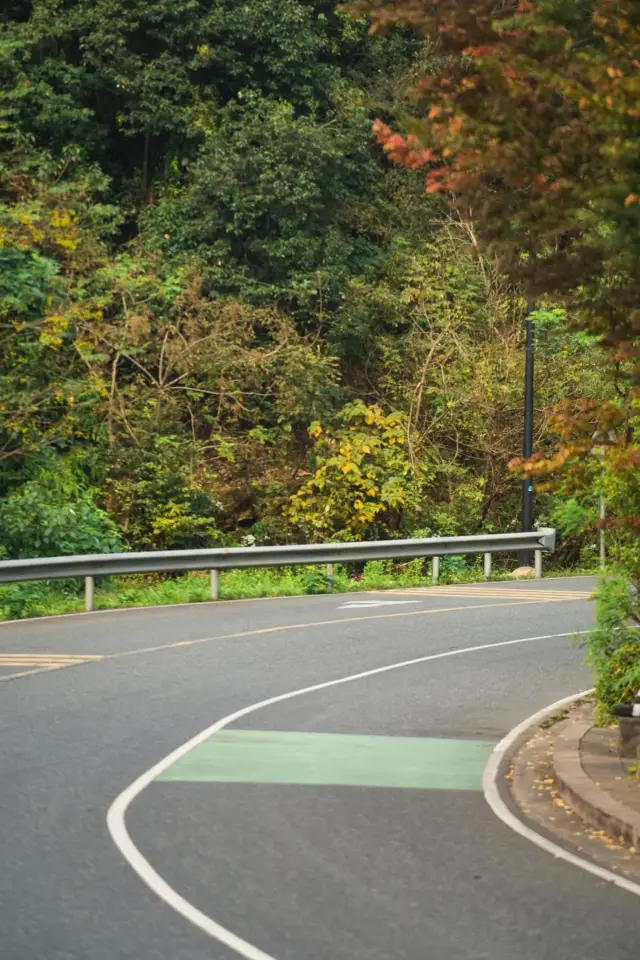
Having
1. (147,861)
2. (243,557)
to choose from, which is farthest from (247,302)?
(147,861)

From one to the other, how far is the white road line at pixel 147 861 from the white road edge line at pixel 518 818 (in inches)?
88.0

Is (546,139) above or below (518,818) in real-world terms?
above

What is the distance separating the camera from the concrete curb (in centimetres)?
980

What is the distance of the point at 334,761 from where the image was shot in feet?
40.6

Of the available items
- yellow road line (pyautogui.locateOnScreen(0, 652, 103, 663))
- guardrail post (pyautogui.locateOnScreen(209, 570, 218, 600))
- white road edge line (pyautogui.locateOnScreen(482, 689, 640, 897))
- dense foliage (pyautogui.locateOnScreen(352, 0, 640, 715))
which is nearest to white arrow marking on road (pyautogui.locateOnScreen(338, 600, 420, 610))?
guardrail post (pyautogui.locateOnScreen(209, 570, 218, 600))

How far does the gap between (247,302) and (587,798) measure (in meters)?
30.4

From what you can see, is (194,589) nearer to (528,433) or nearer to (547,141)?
(528,433)

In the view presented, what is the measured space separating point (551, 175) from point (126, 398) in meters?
29.6

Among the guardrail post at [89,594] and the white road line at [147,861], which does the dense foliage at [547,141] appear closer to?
the white road line at [147,861]

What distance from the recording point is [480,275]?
43.7 m

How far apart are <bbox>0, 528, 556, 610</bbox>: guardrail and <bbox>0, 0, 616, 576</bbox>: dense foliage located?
6.71m

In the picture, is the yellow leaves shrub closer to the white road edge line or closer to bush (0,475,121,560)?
bush (0,475,121,560)

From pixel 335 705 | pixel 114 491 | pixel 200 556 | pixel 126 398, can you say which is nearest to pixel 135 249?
pixel 126 398

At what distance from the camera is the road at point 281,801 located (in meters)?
7.87
